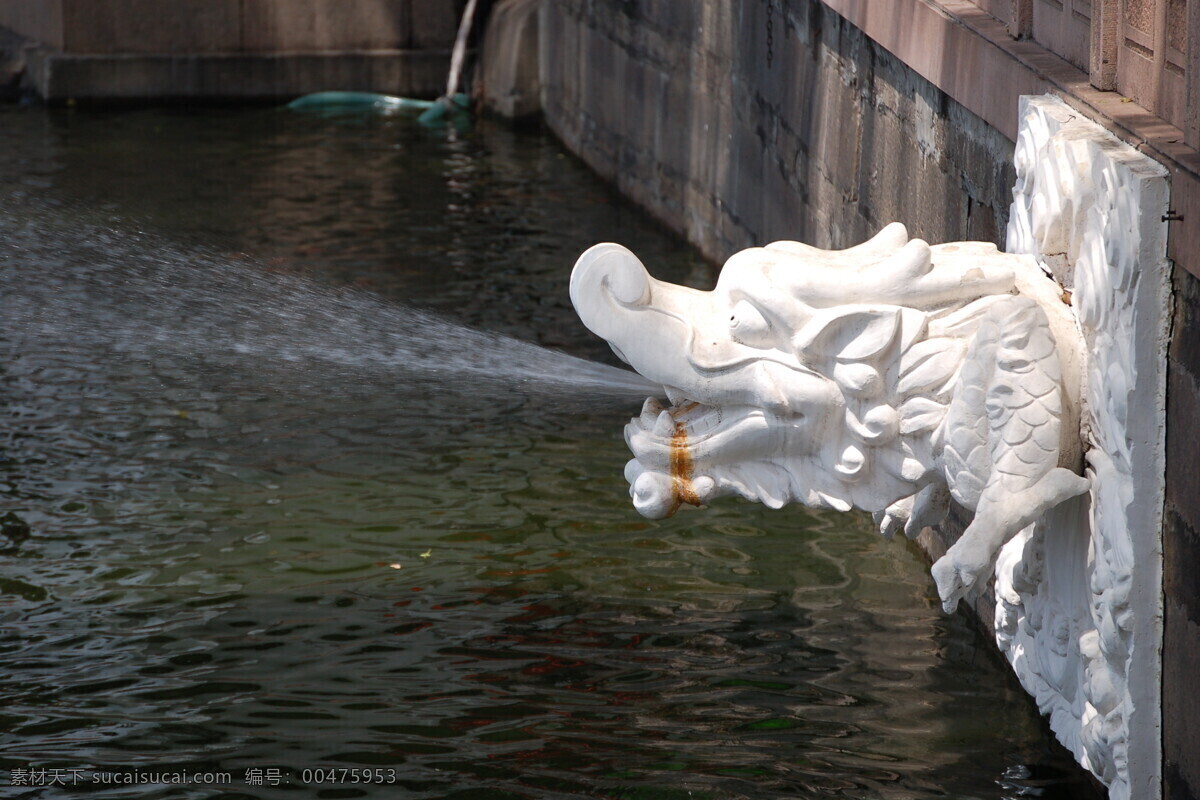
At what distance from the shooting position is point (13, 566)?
5.64 m

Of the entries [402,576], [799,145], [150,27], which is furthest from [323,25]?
[402,576]

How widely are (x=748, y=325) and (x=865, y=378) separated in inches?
9.6

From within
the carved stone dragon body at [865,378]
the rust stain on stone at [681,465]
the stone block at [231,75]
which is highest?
the carved stone dragon body at [865,378]

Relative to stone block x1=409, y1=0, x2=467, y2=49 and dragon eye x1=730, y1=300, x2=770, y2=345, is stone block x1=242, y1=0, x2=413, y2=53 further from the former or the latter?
dragon eye x1=730, y1=300, x2=770, y2=345

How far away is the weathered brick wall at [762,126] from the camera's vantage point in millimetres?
5480

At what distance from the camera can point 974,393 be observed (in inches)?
124

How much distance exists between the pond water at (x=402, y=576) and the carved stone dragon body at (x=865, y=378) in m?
1.04

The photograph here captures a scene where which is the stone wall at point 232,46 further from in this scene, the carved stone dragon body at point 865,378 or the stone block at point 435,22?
the carved stone dragon body at point 865,378

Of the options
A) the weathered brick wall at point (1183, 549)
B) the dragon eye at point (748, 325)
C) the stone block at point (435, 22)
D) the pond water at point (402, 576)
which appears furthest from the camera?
the stone block at point (435, 22)

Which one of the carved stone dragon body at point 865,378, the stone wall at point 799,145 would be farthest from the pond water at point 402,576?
the carved stone dragon body at point 865,378

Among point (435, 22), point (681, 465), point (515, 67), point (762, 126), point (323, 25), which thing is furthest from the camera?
point (435, 22)

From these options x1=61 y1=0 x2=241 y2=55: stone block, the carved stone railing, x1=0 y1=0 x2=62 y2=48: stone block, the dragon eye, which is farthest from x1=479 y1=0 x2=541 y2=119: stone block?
the dragon eye

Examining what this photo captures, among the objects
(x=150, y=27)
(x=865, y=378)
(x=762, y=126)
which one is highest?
(x=865, y=378)

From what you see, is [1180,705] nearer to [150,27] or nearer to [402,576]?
[402,576]
